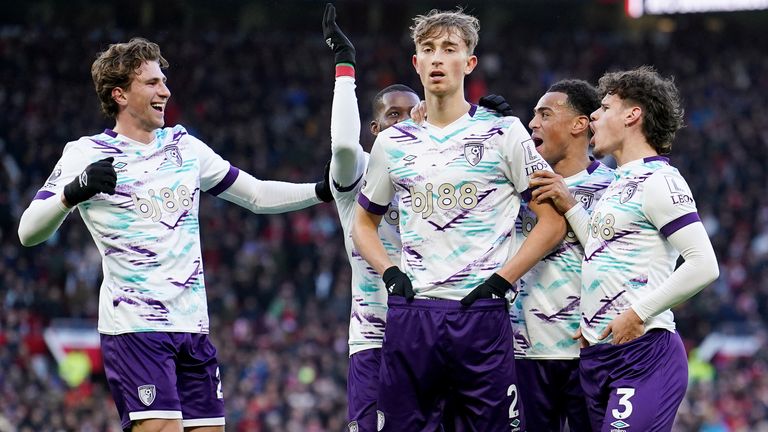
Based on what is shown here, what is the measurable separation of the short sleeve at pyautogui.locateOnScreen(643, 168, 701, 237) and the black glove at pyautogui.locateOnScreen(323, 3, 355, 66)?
1.62m

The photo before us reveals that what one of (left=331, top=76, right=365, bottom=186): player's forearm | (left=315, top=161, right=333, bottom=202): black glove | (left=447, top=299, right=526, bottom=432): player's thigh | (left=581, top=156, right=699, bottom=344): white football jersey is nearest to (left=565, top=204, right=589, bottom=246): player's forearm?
(left=581, top=156, right=699, bottom=344): white football jersey

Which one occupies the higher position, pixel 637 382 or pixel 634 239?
pixel 634 239

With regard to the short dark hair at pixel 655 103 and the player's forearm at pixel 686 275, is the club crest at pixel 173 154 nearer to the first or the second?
the short dark hair at pixel 655 103

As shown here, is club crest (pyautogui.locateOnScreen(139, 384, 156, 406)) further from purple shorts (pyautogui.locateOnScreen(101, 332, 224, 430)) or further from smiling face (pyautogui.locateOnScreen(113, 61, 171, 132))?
smiling face (pyautogui.locateOnScreen(113, 61, 171, 132))

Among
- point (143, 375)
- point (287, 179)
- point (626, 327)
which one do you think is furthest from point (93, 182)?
point (287, 179)

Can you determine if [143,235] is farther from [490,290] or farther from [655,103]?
[655,103]

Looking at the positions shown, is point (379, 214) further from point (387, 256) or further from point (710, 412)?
point (710, 412)

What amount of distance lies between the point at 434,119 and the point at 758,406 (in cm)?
1535

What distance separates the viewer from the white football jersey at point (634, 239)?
5.13m

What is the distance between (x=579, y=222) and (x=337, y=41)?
1.53m

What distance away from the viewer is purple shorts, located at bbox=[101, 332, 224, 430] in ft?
18.0

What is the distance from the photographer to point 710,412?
60.8ft

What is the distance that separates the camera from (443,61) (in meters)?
5.34

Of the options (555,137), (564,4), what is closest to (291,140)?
(564,4)
